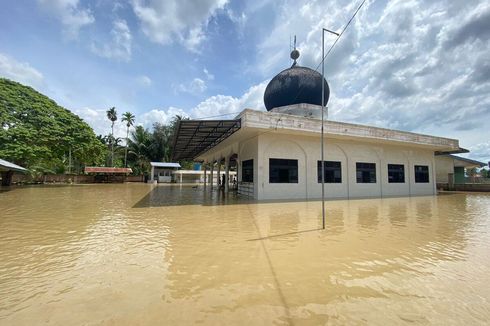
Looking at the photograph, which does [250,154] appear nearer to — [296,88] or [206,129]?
[206,129]

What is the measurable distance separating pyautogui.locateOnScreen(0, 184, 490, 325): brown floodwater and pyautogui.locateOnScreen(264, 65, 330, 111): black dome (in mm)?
14818

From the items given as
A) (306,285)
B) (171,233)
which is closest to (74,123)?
(171,233)

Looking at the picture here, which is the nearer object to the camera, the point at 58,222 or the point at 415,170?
the point at 58,222

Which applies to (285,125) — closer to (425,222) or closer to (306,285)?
(425,222)

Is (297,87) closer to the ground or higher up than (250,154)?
higher up

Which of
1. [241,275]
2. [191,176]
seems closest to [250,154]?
[241,275]

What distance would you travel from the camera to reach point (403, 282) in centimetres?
370

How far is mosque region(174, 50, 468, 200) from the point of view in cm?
1512

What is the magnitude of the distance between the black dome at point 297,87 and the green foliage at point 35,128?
2231cm

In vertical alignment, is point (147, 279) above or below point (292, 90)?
below

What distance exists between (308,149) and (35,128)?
2635 cm

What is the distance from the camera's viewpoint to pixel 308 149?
16766 mm

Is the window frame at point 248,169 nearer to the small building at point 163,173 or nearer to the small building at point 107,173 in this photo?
the small building at point 163,173

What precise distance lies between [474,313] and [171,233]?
6217mm
